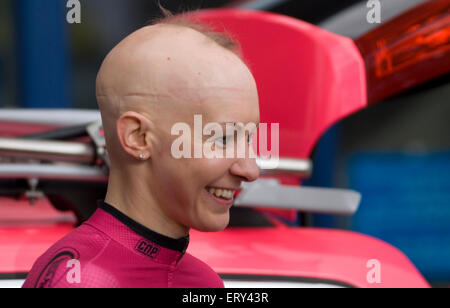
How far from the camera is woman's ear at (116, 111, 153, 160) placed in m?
0.83

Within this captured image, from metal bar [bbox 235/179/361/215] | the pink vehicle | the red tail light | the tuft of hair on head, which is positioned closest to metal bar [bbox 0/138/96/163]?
the pink vehicle

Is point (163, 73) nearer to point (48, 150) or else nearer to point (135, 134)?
point (135, 134)

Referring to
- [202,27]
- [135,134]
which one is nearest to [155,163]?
[135,134]

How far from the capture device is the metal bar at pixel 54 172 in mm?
1262

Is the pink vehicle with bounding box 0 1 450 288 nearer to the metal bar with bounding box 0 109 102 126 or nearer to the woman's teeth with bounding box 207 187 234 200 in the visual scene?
the metal bar with bounding box 0 109 102 126

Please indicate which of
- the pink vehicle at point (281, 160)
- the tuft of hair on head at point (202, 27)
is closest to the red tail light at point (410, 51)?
the pink vehicle at point (281, 160)

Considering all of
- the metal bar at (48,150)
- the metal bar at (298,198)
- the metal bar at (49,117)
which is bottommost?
the metal bar at (298,198)

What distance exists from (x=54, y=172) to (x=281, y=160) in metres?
0.40

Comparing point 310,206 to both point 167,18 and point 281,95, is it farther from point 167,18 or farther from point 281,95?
point 167,18

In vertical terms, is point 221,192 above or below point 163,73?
below

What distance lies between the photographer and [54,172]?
4.20ft

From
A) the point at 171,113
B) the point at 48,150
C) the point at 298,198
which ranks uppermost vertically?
the point at 171,113

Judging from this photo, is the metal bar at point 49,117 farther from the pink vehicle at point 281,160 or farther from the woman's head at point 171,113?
the woman's head at point 171,113

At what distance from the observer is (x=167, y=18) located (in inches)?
35.7
